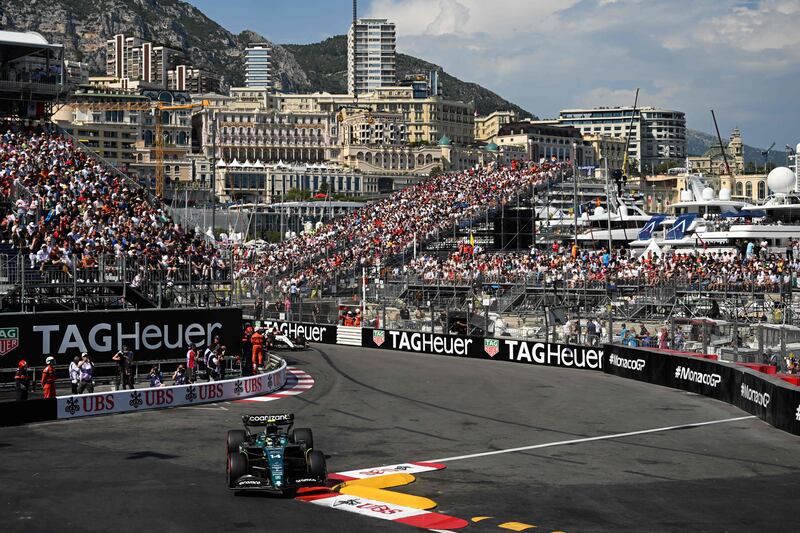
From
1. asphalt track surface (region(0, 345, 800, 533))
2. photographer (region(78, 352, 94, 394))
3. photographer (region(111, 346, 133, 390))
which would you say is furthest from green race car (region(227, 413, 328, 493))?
photographer (region(111, 346, 133, 390))

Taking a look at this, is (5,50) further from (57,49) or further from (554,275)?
(554,275)

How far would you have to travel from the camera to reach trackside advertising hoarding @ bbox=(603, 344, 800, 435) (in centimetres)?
2691

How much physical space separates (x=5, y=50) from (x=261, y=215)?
11200 cm

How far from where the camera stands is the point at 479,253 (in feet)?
225

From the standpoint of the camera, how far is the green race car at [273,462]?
61.9 feet

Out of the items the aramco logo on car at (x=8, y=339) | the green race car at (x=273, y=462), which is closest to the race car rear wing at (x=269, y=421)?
the green race car at (x=273, y=462)

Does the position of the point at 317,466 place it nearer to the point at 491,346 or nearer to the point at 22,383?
the point at 22,383

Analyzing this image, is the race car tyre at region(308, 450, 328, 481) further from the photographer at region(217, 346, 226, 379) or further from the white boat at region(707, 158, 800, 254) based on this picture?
the white boat at region(707, 158, 800, 254)

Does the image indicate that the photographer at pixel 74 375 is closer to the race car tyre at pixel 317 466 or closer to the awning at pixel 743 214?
the race car tyre at pixel 317 466

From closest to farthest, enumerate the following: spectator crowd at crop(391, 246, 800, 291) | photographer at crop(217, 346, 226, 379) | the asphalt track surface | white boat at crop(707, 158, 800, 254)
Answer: the asphalt track surface → photographer at crop(217, 346, 226, 379) → spectator crowd at crop(391, 246, 800, 291) → white boat at crop(707, 158, 800, 254)

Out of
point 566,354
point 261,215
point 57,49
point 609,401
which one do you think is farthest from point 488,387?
point 261,215

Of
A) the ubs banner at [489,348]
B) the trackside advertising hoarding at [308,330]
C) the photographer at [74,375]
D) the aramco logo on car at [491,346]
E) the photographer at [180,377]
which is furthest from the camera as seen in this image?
the trackside advertising hoarding at [308,330]

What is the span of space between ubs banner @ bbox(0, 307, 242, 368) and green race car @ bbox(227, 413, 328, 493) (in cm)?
1415

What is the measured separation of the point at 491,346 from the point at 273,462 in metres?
27.5
